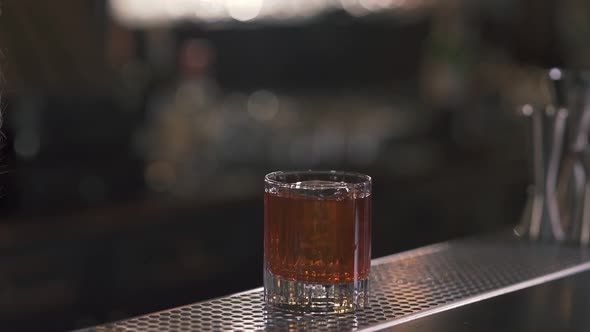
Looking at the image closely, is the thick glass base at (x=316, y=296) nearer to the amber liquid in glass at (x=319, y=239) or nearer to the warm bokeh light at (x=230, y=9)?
the amber liquid in glass at (x=319, y=239)

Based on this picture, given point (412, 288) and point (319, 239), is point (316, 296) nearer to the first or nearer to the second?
point (319, 239)

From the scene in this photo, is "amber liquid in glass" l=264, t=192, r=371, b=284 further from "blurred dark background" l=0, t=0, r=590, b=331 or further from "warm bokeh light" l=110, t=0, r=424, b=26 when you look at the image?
"warm bokeh light" l=110, t=0, r=424, b=26

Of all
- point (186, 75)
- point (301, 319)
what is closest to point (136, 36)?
point (186, 75)

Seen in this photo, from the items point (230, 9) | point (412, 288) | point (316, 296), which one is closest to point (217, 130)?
point (230, 9)

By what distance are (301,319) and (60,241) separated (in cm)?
184

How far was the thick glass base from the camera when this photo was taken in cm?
98

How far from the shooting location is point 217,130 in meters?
3.38

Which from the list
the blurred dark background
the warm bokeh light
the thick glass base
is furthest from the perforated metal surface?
the warm bokeh light

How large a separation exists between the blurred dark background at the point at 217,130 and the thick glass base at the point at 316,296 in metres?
1.47

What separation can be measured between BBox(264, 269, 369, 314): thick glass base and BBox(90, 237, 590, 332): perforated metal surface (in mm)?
12

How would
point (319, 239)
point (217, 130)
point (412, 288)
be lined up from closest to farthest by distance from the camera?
point (319, 239) → point (412, 288) → point (217, 130)

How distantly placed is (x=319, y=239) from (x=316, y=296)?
0.06 metres

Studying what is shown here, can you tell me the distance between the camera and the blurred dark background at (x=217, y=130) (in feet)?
9.16

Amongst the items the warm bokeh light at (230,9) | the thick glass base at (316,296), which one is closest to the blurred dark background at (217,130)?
the warm bokeh light at (230,9)
